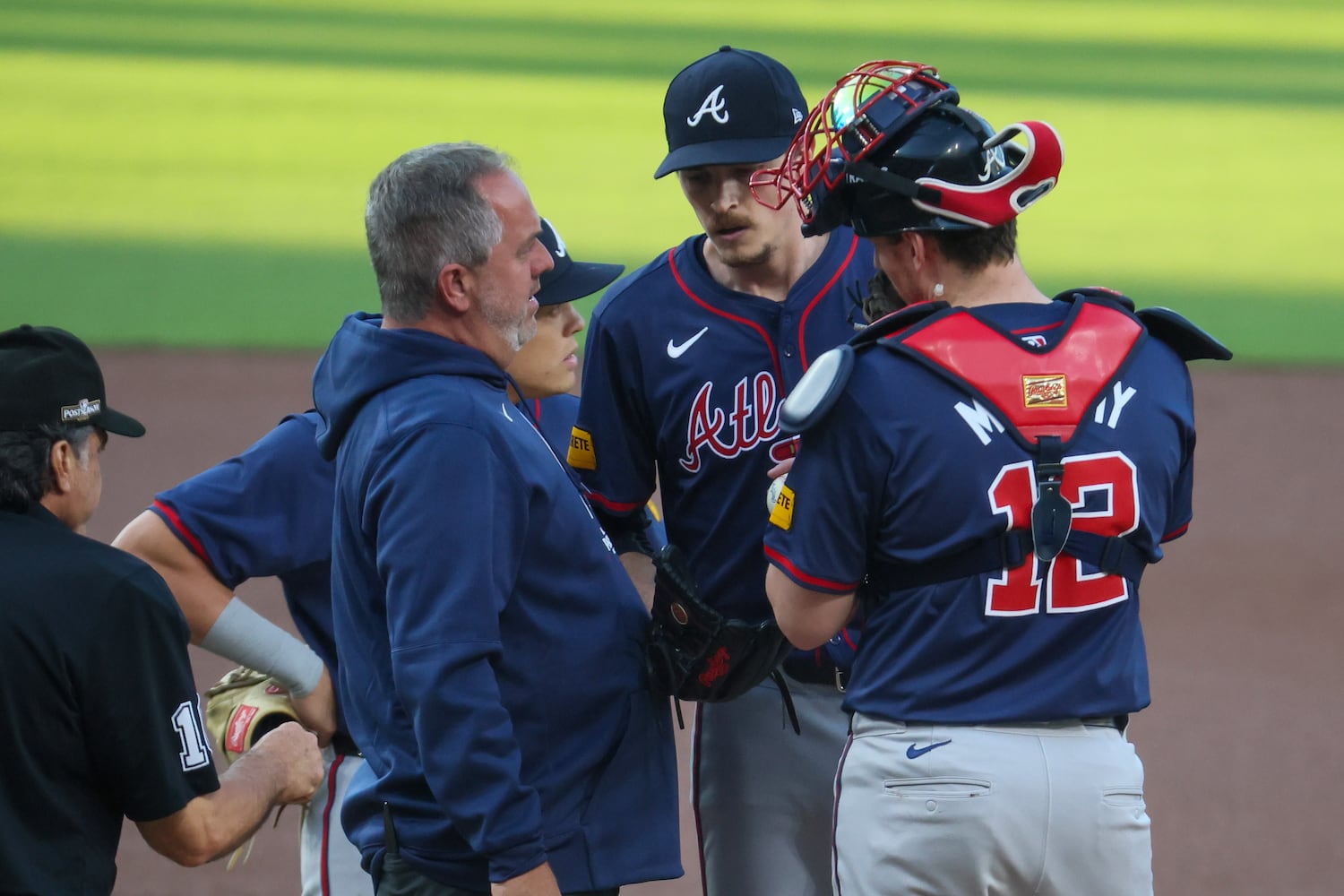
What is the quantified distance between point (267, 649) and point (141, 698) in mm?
735

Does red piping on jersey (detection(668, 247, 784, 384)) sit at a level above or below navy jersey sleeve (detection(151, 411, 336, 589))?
above

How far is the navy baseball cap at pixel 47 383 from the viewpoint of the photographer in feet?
7.65

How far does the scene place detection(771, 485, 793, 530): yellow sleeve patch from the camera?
2318mm

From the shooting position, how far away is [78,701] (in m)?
2.24

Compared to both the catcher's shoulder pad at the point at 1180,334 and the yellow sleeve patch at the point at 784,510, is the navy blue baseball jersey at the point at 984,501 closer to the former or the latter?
the yellow sleeve patch at the point at 784,510

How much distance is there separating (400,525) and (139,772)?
1.75 ft

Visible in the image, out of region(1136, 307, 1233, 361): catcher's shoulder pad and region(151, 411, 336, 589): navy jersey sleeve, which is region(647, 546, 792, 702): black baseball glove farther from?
region(1136, 307, 1233, 361): catcher's shoulder pad

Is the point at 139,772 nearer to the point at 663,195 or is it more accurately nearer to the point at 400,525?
the point at 400,525

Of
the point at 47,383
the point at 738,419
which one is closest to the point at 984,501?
the point at 738,419

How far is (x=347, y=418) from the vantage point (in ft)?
8.11

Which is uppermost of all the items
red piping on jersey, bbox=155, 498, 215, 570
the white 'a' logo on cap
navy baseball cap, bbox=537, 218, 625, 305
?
the white 'a' logo on cap

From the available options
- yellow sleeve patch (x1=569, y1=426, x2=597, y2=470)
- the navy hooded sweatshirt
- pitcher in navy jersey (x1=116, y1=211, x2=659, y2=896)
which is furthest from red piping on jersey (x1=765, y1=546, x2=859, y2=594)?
yellow sleeve patch (x1=569, y1=426, x2=597, y2=470)

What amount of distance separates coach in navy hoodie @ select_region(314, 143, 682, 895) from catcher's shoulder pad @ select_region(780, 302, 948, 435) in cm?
43

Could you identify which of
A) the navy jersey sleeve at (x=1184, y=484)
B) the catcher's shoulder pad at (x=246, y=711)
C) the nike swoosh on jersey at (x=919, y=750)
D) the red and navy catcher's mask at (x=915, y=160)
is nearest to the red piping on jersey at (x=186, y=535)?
the catcher's shoulder pad at (x=246, y=711)
